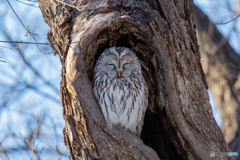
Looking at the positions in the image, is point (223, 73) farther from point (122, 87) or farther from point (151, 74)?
point (122, 87)

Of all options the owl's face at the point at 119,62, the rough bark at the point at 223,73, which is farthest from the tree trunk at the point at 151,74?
the rough bark at the point at 223,73

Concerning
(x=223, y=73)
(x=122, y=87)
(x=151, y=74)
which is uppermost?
(x=223, y=73)

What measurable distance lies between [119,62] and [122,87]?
0.37 m

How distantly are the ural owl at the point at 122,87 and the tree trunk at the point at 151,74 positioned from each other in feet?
0.62

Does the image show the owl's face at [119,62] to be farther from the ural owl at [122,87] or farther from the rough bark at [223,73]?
the rough bark at [223,73]

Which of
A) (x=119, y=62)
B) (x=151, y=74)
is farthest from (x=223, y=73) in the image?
(x=119, y=62)

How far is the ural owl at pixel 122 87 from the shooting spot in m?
4.39

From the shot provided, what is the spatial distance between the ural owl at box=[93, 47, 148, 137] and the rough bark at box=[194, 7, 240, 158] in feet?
8.17

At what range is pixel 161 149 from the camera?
443 centimetres

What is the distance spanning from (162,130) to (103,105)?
86cm

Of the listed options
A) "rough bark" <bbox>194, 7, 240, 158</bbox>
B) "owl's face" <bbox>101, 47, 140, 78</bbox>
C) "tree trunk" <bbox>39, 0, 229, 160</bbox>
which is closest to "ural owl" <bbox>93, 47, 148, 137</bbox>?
"owl's face" <bbox>101, 47, 140, 78</bbox>

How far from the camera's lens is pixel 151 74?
4441 millimetres

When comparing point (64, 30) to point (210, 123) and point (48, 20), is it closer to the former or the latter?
point (48, 20)

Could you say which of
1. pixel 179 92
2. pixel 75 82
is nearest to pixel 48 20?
pixel 75 82
